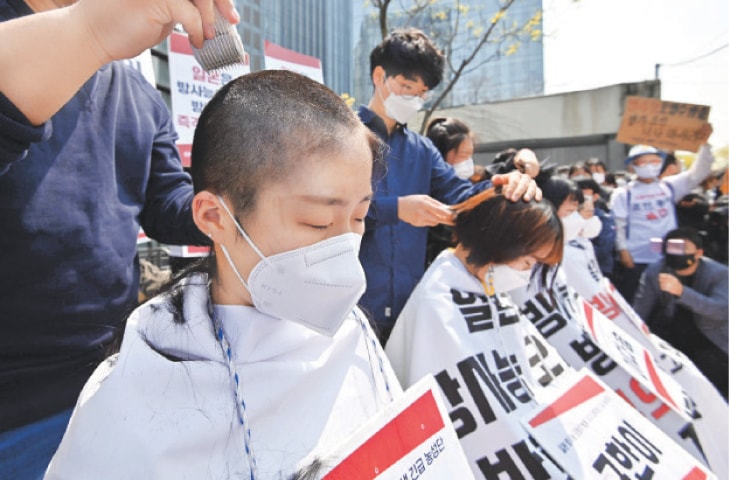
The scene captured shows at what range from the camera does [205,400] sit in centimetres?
81

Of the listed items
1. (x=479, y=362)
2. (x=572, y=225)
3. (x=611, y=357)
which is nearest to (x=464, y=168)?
(x=572, y=225)

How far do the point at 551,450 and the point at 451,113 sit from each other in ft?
53.2

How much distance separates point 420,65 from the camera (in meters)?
2.07

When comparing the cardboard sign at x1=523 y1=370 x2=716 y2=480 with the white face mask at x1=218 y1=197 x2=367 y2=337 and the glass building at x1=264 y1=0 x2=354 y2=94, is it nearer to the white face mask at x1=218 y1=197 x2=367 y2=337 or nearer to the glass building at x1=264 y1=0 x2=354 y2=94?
the white face mask at x1=218 y1=197 x2=367 y2=337

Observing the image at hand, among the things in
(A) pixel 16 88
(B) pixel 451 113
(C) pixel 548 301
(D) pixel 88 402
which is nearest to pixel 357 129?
(A) pixel 16 88

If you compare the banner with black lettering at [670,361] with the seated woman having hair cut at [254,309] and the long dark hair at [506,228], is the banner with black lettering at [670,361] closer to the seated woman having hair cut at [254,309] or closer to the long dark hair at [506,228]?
the long dark hair at [506,228]

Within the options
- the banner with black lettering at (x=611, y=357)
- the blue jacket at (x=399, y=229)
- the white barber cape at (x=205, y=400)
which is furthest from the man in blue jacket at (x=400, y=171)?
the white barber cape at (x=205, y=400)

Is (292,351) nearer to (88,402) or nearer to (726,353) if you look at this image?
(88,402)

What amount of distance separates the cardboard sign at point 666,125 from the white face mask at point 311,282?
15.3 feet

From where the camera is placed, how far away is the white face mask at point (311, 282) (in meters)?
0.87

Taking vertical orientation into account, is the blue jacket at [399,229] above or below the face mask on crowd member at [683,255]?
above

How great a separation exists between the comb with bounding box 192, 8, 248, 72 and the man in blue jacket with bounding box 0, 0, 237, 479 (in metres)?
0.02

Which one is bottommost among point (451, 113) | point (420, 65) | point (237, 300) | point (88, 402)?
point (88, 402)

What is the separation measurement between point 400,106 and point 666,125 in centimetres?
384
